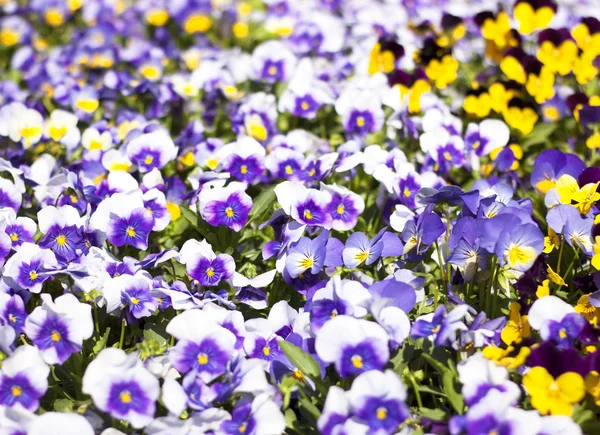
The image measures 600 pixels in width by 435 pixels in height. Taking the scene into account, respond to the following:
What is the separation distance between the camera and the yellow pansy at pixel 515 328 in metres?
1.84

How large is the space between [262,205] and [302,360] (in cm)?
74

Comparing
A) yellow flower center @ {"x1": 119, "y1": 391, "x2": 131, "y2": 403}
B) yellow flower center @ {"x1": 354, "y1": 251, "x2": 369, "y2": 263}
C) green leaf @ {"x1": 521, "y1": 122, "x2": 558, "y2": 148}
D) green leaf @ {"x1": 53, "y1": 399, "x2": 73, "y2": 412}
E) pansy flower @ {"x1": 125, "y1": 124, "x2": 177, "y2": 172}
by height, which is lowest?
green leaf @ {"x1": 521, "y1": 122, "x2": 558, "y2": 148}

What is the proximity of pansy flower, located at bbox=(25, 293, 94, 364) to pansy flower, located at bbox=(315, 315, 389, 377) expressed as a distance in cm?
60

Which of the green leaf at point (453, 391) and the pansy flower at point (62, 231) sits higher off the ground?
the pansy flower at point (62, 231)

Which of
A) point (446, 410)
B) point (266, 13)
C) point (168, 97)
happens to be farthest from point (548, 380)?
point (266, 13)

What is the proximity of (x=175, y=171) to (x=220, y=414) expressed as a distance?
4.65 feet

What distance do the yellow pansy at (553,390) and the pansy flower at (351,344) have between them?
0.35 meters

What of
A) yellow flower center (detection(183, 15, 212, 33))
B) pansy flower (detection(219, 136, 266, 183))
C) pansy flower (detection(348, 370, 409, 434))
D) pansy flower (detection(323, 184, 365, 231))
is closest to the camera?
pansy flower (detection(348, 370, 409, 434))

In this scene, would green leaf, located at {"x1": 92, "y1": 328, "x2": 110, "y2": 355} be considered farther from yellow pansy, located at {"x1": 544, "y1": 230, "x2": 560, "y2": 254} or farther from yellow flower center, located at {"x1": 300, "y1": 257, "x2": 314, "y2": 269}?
yellow pansy, located at {"x1": 544, "y1": 230, "x2": 560, "y2": 254}

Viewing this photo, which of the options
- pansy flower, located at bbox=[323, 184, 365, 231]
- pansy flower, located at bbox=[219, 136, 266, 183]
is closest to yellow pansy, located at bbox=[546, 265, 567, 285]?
pansy flower, located at bbox=[323, 184, 365, 231]

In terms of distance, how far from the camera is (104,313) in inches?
86.1

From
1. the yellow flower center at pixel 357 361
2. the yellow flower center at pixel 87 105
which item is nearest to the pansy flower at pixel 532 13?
the yellow flower center at pixel 87 105

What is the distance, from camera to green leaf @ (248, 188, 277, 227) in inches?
94.1

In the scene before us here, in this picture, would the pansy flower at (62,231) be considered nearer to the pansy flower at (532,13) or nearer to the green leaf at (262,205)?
the green leaf at (262,205)
